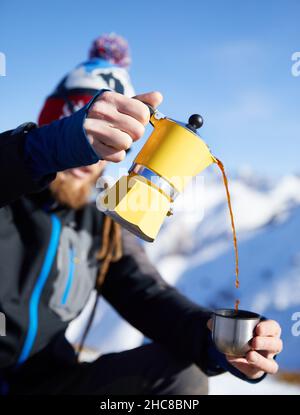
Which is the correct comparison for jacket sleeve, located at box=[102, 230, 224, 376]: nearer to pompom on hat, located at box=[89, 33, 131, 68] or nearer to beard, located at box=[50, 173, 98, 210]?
beard, located at box=[50, 173, 98, 210]

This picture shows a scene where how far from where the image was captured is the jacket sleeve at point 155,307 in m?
1.87

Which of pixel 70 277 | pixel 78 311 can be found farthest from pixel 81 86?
pixel 78 311

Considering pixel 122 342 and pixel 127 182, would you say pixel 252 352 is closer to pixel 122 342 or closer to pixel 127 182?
pixel 127 182

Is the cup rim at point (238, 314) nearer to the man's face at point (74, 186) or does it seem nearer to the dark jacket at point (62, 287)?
the dark jacket at point (62, 287)

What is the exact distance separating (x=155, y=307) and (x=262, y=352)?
71cm

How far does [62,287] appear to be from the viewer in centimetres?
200

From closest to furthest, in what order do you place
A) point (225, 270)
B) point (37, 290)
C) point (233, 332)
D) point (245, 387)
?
point (233, 332), point (37, 290), point (245, 387), point (225, 270)

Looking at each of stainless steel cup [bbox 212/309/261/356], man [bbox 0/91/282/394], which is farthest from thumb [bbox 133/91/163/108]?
stainless steel cup [bbox 212/309/261/356]

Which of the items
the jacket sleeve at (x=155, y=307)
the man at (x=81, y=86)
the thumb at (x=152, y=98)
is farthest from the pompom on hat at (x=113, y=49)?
the thumb at (x=152, y=98)

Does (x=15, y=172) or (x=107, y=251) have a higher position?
(x=15, y=172)

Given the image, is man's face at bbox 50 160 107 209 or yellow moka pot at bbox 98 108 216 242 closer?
yellow moka pot at bbox 98 108 216 242

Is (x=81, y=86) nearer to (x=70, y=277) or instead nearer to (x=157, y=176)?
(x=70, y=277)

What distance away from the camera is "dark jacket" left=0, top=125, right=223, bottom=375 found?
1814mm

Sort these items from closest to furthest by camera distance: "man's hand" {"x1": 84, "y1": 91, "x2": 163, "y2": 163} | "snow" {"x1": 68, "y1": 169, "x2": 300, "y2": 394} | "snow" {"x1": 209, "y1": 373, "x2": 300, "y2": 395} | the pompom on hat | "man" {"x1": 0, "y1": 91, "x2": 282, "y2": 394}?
"man's hand" {"x1": 84, "y1": 91, "x2": 163, "y2": 163} < "man" {"x1": 0, "y1": 91, "x2": 282, "y2": 394} < "snow" {"x1": 209, "y1": 373, "x2": 300, "y2": 395} < the pompom on hat < "snow" {"x1": 68, "y1": 169, "x2": 300, "y2": 394}
